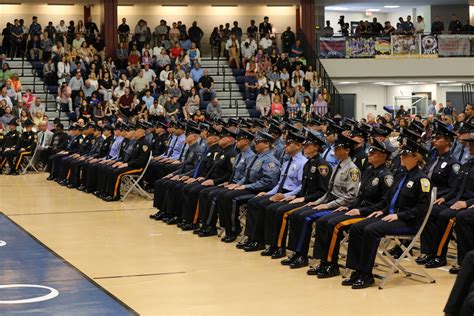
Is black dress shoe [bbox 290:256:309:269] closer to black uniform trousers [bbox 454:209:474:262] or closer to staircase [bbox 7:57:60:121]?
black uniform trousers [bbox 454:209:474:262]

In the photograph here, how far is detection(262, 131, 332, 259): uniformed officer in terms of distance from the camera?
11.1m

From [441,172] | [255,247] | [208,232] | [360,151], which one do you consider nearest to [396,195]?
[441,172]

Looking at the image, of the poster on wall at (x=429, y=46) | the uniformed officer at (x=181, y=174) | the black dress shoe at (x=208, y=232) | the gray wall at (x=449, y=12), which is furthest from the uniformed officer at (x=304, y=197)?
the gray wall at (x=449, y=12)

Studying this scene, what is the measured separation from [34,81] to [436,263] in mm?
21006

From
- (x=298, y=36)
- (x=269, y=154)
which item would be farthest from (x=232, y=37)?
(x=269, y=154)

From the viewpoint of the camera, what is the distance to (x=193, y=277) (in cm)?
1029

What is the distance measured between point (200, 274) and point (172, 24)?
25284 mm

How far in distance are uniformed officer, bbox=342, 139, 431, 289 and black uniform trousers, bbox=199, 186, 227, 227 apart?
3.49 m

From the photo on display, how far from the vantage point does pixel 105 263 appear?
11234 millimetres

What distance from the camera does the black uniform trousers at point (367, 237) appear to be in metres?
9.50

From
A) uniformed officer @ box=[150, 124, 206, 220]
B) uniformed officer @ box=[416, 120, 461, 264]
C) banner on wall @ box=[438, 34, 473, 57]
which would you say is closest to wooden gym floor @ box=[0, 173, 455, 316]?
uniformed officer @ box=[150, 124, 206, 220]

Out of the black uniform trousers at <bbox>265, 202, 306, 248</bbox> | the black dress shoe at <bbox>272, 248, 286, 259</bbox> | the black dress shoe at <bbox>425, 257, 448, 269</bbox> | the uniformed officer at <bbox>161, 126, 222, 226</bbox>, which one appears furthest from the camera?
the uniformed officer at <bbox>161, 126, 222, 226</bbox>

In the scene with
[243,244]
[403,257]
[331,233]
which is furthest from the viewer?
[243,244]

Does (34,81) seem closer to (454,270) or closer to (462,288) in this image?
(454,270)
